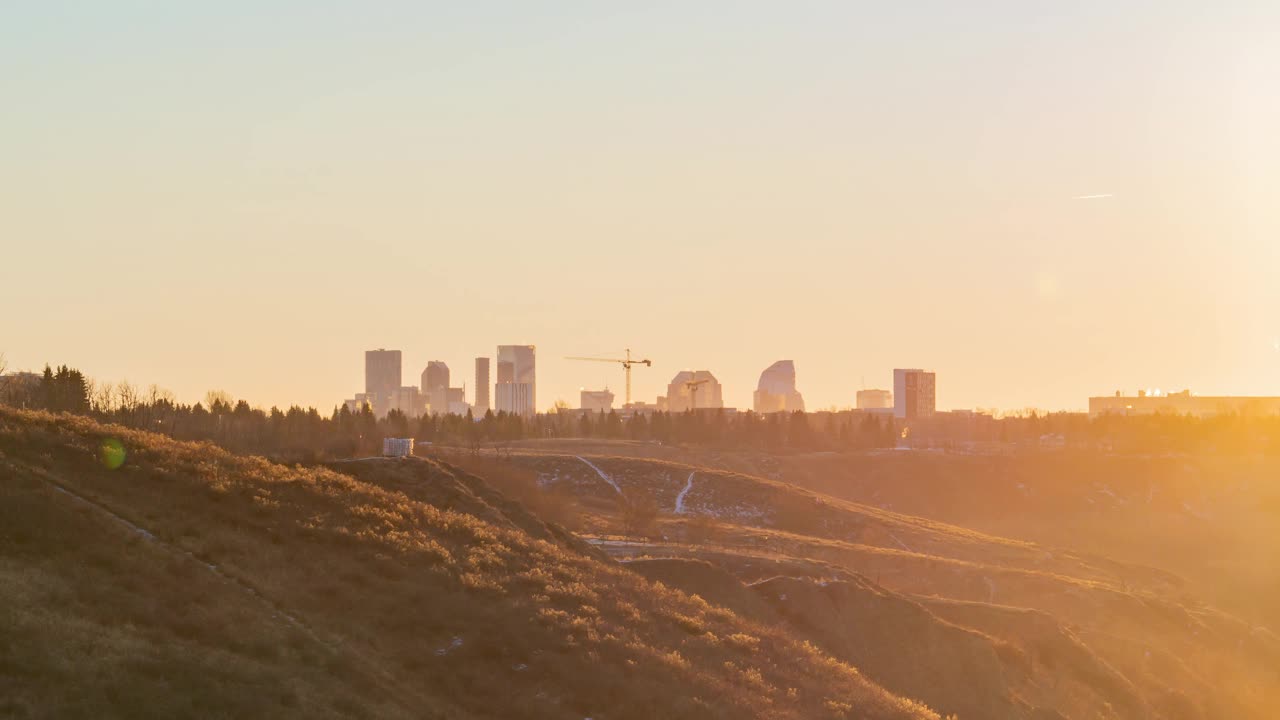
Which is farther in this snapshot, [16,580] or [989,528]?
[989,528]

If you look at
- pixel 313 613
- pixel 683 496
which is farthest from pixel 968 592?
pixel 313 613

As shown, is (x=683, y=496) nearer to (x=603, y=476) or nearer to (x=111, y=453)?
(x=603, y=476)

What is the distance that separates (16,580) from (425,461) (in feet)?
110

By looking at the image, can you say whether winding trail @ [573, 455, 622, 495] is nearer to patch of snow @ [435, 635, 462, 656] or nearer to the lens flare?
the lens flare

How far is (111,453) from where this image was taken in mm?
44219

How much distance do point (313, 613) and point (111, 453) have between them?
13.8 m

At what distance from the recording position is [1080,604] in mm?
87625

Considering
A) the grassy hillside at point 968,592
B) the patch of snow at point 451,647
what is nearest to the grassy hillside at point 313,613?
the patch of snow at point 451,647

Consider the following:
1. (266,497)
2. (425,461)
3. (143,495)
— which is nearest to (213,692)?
(143,495)

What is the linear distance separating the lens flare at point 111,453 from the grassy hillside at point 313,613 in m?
0.26

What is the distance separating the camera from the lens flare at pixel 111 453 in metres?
43.3

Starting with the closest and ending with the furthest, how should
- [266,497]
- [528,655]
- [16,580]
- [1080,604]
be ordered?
[16,580] < [528,655] < [266,497] < [1080,604]

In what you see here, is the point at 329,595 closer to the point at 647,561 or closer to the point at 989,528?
the point at 647,561

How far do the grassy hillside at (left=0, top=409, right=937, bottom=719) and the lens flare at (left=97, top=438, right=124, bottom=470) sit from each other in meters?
0.26
